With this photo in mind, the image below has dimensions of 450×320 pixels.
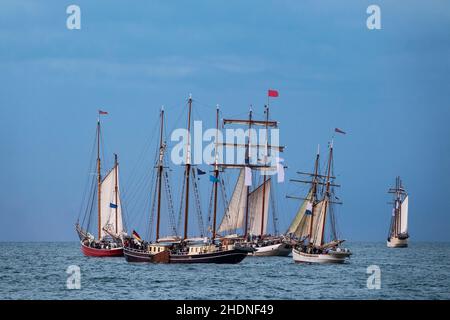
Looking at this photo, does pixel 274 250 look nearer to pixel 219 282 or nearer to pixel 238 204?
pixel 238 204

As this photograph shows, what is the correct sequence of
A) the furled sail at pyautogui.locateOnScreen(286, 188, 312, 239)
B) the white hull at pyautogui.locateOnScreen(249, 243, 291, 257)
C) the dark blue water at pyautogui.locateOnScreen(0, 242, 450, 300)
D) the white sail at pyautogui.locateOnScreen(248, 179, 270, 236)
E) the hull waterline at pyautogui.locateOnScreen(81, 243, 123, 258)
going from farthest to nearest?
the white sail at pyautogui.locateOnScreen(248, 179, 270, 236) < the white hull at pyautogui.locateOnScreen(249, 243, 291, 257) < the furled sail at pyautogui.locateOnScreen(286, 188, 312, 239) < the hull waterline at pyautogui.locateOnScreen(81, 243, 123, 258) < the dark blue water at pyautogui.locateOnScreen(0, 242, 450, 300)

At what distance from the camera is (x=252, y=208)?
465 feet

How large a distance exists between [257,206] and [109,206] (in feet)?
70.8

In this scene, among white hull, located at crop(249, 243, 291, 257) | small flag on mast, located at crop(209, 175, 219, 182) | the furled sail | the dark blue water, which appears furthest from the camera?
white hull, located at crop(249, 243, 291, 257)

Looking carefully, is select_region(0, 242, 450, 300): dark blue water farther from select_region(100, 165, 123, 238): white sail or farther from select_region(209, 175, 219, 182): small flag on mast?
select_region(100, 165, 123, 238): white sail

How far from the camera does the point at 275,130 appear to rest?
5743 inches

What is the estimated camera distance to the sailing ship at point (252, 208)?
13362cm

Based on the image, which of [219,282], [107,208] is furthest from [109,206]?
[219,282]

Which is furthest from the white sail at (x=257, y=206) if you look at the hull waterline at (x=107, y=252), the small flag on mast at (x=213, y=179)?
the small flag on mast at (x=213, y=179)

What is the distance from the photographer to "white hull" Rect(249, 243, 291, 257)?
138 m

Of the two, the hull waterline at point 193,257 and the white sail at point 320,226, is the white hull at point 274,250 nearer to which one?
Answer: the white sail at point 320,226

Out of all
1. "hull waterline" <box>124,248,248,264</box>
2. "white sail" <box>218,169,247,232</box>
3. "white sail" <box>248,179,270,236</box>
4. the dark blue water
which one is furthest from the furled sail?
"hull waterline" <box>124,248,248,264</box>
